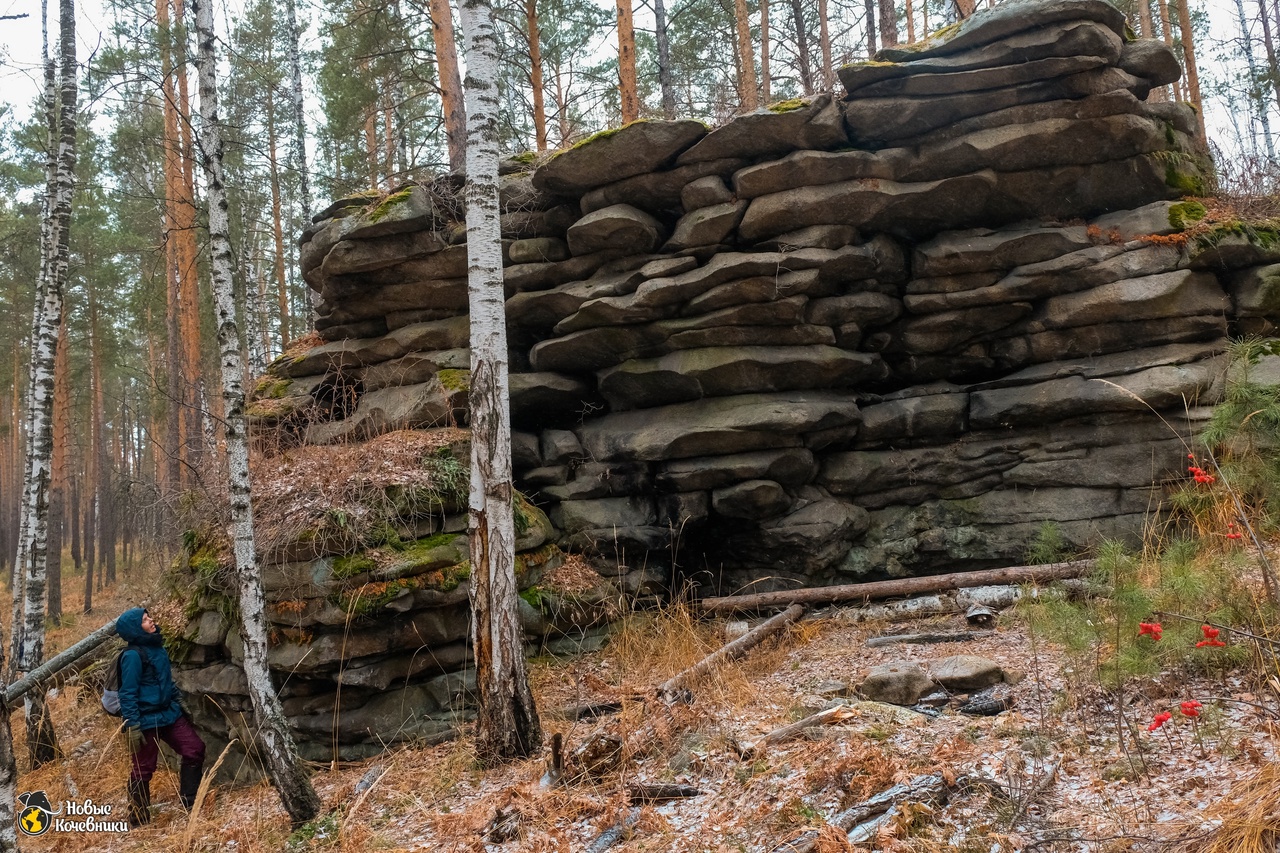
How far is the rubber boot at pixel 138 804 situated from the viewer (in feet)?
21.4

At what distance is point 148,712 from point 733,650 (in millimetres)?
5287

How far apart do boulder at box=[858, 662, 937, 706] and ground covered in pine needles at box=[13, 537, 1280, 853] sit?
384mm

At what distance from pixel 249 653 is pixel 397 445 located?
3.44m

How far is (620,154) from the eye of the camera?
381 inches

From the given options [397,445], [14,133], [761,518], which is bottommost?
[761,518]

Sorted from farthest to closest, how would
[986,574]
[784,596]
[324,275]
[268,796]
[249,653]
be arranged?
1. [324,275]
2. [784,596]
3. [986,574]
4. [268,796]
5. [249,653]

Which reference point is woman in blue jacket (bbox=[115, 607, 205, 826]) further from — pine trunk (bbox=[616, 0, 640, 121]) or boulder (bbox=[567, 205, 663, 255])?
pine trunk (bbox=[616, 0, 640, 121])

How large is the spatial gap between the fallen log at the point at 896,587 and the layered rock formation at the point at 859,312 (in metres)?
0.65

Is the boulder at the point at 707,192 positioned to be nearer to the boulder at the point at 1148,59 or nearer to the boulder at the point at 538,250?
the boulder at the point at 538,250

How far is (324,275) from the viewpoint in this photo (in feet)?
35.5

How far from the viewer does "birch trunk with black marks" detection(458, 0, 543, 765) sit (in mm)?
5965

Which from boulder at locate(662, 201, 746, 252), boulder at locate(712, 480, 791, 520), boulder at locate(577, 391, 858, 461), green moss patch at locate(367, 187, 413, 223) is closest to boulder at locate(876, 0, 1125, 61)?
boulder at locate(662, 201, 746, 252)

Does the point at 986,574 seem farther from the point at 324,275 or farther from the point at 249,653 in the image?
the point at 324,275

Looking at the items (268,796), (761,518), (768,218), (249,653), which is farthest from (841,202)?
(268,796)
